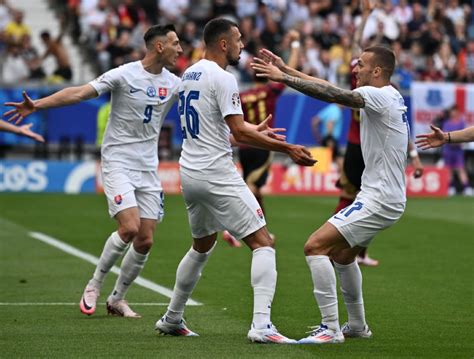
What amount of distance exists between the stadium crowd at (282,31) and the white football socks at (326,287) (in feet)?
67.7

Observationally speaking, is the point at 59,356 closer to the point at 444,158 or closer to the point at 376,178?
the point at 376,178

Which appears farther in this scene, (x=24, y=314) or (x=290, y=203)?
(x=290, y=203)

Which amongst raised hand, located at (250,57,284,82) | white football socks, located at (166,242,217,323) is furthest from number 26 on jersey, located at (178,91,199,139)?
white football socks, located at (166,242,217,323)

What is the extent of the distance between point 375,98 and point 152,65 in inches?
108

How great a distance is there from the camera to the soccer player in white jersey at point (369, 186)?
368 inches

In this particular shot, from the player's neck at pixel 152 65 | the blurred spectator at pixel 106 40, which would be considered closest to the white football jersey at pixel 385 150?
the player's neck at pixel 152 65

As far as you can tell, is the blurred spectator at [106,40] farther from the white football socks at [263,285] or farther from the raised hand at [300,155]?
the raised hand at [300,155]

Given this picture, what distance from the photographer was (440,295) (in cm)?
1255

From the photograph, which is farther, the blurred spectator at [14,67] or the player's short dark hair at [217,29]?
the blurred spectator at [14,67]

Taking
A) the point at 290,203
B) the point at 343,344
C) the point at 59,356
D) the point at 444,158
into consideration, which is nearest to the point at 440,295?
the point at 343,344

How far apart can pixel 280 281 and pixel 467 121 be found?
19.4m

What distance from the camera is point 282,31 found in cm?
3394

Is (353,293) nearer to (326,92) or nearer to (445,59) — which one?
(326,92)

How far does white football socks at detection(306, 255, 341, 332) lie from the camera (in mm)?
9344
